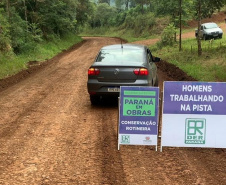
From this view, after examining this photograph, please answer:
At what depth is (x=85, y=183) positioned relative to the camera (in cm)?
438

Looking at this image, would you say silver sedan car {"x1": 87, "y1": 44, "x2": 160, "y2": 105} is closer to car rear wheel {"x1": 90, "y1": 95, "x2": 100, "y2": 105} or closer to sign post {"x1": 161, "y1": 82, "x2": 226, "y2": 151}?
car rear wheel {"x1": 90, "y1": 95, "x2": 100, "y2": 105}

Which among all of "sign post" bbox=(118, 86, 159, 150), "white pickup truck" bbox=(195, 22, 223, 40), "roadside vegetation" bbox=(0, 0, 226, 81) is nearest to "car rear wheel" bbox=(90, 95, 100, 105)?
"sign post" bbox=(118, 86, 159, 150)

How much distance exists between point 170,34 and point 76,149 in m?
23.0

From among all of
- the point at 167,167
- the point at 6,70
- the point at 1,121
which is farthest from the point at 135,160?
the point at 6,70

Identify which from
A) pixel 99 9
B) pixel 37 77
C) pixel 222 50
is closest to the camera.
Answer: pixel 37 77

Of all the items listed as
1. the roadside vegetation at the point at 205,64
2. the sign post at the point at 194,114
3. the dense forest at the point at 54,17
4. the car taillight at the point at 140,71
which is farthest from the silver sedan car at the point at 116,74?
the dense forest at the point at 54,17

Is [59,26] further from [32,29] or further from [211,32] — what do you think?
[211,32]

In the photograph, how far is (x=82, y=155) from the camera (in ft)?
17.7

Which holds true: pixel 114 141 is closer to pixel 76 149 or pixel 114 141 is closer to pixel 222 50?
pixel 76 149

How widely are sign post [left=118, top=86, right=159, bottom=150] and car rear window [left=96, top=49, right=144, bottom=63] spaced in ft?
10.6

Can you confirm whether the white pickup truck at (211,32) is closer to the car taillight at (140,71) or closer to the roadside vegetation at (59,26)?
the roadside vegetation at (59,26)

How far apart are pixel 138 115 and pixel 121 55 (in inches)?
148

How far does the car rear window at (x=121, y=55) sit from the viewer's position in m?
8.88

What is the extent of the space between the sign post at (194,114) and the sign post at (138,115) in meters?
0.19
